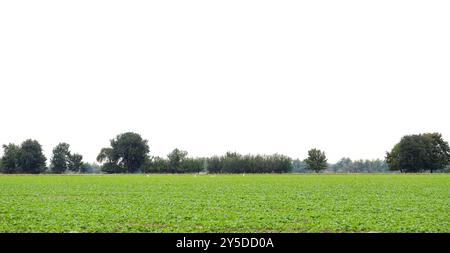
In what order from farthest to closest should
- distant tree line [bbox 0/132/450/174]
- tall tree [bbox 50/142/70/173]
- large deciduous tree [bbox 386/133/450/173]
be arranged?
tall tree [bbox 50/142/70/173]
distant tree line [bbox 0/132/450/174]
large deciduous tree [bbox 386/133/450/173]

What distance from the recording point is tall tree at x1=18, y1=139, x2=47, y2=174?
494ft

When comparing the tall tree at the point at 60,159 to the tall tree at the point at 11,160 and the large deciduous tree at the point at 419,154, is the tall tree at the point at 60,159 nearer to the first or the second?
the tall tree at the point at 11,160

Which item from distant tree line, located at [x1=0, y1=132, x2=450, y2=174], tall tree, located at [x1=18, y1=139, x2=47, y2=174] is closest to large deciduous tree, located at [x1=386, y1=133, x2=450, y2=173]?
distant tree line, located at [x1=0, y1=132, x2=450, y2=174]

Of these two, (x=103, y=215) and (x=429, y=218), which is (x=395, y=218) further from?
(x=103, y=215)

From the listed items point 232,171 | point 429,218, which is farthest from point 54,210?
point 232,171

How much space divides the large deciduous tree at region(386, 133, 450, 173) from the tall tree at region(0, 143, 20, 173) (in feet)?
371

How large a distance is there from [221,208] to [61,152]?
143820mm

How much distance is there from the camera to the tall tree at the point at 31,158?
494 ft

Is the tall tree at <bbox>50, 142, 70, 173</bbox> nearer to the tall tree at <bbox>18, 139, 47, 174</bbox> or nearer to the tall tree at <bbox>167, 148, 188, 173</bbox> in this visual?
the tall tree at <bbox>18, 139, 47, 174</bbox>

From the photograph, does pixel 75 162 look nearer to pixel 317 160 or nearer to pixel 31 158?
pixel 31 158

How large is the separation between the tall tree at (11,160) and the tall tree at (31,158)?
1.20 m

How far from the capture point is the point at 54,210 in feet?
86.4

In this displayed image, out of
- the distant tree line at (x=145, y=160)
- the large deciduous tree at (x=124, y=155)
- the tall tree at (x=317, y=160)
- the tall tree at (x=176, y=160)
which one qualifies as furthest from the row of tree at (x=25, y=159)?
the tall tree at (x=317, y=160)
